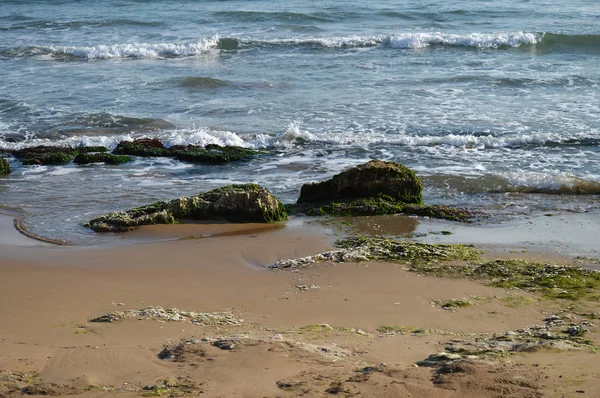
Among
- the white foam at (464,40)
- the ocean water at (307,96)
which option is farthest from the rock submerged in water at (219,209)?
the white foam at (464,40)

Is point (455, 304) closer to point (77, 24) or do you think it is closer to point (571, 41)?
point (571, 41)

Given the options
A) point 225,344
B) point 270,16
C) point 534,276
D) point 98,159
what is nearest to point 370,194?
point 534,276

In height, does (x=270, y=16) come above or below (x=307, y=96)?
above

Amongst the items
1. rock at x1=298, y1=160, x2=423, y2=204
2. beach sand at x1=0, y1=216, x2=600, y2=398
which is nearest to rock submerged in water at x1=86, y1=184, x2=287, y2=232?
beach sand at x1=0, y1=216, x2=600, y2=398

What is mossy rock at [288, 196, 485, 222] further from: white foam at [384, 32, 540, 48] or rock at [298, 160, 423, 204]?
white foam at [384, 32, 540, 48]

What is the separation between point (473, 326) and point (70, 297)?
11.1ft

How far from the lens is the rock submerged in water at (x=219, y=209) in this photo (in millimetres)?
8734

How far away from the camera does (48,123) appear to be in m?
14.7

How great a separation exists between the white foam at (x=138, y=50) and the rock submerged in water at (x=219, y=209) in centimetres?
1467

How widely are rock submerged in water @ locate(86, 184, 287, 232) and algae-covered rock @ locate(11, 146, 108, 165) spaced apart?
3.85 m

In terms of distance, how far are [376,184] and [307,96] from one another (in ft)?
25.6

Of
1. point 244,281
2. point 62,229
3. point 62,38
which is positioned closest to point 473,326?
point 244,281

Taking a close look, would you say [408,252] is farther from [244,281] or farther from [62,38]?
[62,38]

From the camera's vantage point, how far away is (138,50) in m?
22.8
